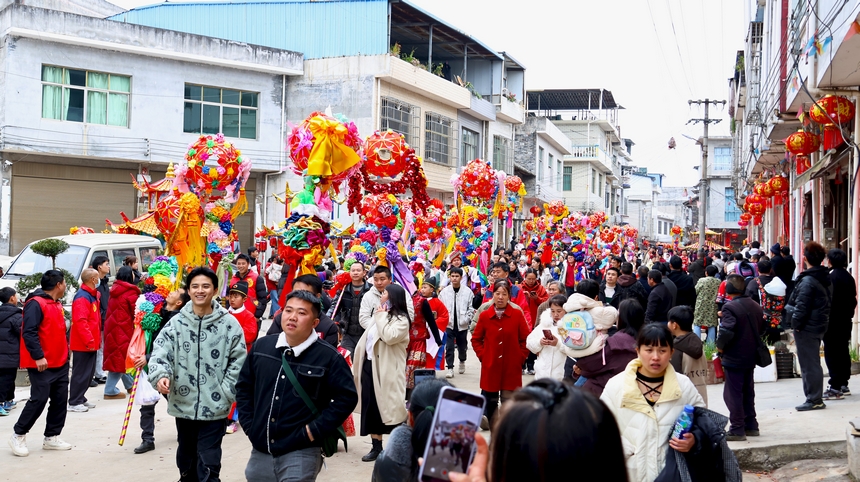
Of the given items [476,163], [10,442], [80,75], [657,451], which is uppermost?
[80,75]

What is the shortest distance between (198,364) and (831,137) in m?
10.5

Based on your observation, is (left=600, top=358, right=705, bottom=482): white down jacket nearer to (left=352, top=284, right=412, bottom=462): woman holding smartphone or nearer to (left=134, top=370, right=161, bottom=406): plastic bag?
(left=352, top=284, right=412, bottom=462): woman holding smartphone

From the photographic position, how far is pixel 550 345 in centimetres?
700

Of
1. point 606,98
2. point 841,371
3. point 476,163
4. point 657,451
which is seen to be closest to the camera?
point 657,451

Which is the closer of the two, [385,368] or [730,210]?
[385,368]

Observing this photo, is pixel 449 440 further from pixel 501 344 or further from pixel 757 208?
pixel 757 208

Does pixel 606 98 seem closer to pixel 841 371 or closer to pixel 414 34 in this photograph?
pixel 414 34

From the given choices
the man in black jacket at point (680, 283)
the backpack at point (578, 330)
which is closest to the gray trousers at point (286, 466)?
the backpack at point (578, 330)

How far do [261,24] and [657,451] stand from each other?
26.7 m

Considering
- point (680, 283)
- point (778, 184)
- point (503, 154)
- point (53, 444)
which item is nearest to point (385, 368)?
point (53, 444)

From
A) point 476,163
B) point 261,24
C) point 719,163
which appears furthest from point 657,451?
point 719,163

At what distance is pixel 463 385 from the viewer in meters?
10.8

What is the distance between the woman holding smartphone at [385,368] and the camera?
6977mm

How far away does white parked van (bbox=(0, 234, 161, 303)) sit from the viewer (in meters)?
12.8
